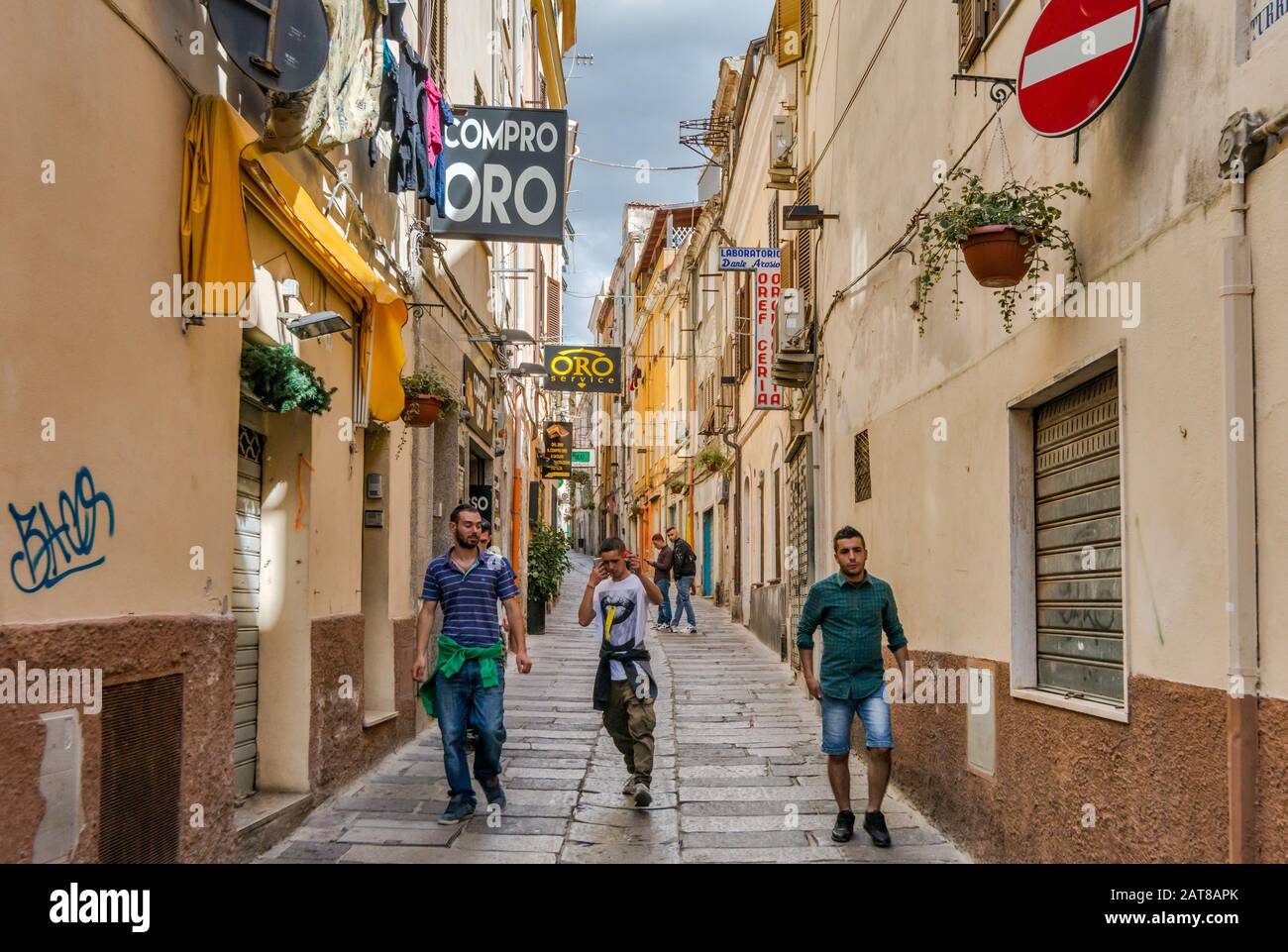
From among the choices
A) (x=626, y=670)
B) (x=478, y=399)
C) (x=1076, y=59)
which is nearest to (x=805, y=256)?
(x=478, y=399)

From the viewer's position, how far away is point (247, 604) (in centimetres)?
710

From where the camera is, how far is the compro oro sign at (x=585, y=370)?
20.5 meters

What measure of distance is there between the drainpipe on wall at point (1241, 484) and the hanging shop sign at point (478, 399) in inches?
398

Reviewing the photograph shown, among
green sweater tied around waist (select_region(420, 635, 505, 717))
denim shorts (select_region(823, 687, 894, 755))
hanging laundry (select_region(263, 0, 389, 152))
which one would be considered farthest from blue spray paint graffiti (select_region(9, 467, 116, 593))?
denim shorts (select_region(823, 687, 894, 755))

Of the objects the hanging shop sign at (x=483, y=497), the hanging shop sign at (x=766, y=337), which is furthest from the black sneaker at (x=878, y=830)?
the hanging shop sign at (x=483, y=497)

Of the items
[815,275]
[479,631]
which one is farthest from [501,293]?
[479,631]

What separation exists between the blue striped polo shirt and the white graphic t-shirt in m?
0.76

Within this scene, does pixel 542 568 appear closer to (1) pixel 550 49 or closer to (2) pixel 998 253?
(1) pixel 550 49

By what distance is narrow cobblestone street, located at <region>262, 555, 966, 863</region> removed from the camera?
6.66 meters

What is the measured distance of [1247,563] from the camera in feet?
12.8

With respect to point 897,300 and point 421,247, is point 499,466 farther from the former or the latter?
point 897,300

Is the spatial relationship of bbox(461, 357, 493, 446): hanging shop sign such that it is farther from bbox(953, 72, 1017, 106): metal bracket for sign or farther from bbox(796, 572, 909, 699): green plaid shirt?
bbox(953, 72, 1017, 106): metal bracket for sign

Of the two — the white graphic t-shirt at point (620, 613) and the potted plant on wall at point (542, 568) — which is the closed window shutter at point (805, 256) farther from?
the potted plant on wall at point (542, 568)

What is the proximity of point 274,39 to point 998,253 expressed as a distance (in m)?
3.51
